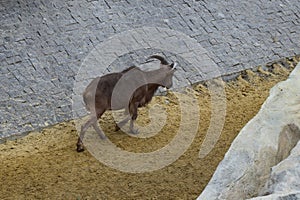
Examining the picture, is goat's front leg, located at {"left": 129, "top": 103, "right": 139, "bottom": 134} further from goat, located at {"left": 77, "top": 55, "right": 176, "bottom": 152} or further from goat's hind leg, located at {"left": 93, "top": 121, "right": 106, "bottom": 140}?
goat's hind leg, located at {"left": 93, "top": 121, "right": 106, "bottom": 140}

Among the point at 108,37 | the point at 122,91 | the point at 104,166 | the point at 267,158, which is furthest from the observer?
the point at 108,37

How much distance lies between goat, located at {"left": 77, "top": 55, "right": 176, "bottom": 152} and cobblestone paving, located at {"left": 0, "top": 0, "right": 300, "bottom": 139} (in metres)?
0.97

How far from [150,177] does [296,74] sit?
2.09m

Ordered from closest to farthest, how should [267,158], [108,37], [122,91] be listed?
[267,158] < [122,91] < [108,37]

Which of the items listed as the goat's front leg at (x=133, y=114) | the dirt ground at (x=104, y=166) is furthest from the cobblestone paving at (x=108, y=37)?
the goat's front leg at (x=133, y=114)

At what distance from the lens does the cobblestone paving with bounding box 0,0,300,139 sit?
10367 mm

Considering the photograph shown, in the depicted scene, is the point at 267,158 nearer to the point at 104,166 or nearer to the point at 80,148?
the point at 104,166

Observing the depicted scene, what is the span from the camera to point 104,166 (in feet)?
29.0

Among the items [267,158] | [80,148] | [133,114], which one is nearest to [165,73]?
[133,114]

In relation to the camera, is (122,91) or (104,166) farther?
(122,91)

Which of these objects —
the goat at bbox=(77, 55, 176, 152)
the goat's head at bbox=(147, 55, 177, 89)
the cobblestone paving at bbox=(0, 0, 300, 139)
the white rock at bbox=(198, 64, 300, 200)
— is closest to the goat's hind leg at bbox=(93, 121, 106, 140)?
the goat at bbox=(77, 55, 176, 152)

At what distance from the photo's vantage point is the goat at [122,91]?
29.8ft

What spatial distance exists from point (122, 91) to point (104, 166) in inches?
39.4

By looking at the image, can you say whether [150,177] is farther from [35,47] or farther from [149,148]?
[35,47]
